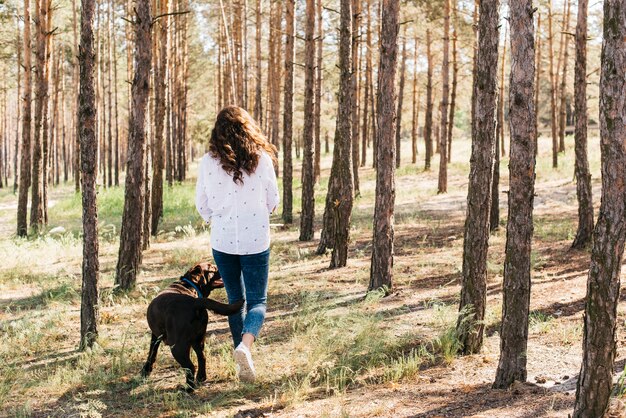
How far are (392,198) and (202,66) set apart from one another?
31.6 m

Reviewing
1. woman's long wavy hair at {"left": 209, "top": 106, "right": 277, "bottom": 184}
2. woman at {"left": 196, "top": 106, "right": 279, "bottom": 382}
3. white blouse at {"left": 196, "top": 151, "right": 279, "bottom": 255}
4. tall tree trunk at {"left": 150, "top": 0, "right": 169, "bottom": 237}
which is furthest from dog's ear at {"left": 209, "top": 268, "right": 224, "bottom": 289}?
tall tree trunk at {"left": 150, "top": 0, "right": 169, "bottom": 237}

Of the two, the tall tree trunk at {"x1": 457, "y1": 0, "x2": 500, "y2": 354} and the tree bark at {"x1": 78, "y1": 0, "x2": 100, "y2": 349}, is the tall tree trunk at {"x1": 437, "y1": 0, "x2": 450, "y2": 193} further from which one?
the tree bark at {"x1": 78, "y1": 0, "x2": 100, "y2": 349}

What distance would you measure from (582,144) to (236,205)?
321 inches

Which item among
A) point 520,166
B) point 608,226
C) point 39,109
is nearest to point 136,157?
point 520,166

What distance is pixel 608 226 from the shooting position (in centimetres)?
358

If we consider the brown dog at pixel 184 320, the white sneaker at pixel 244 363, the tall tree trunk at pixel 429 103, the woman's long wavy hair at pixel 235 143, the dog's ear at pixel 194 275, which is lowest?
the white sneaker at pixel 244 363

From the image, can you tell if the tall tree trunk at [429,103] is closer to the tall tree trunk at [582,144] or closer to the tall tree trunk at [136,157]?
the tall tree trunk at [582,144]

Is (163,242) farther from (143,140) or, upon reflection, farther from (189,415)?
(189,415)

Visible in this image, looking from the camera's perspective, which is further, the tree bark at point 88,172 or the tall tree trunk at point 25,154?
the tall tree trunk at point 25,154

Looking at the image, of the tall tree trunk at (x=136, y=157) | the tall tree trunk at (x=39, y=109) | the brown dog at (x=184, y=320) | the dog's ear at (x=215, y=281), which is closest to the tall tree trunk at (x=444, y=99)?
the tall tree trunk at (x=39, y=109)

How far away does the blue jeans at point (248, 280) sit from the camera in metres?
4.99

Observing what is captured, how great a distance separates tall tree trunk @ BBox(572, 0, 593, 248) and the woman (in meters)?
7.78

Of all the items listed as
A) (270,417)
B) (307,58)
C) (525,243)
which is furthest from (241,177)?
(307,58)

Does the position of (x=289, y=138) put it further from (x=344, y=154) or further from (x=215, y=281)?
(x=215, y=281)
